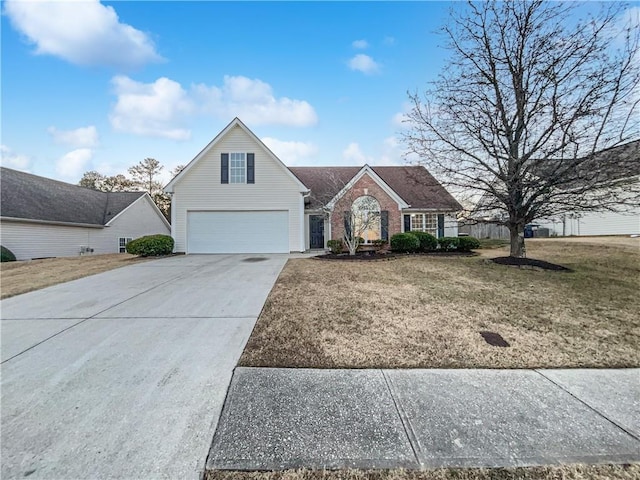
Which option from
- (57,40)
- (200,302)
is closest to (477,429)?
(200,302)

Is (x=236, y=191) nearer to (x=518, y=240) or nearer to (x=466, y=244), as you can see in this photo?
(x=466, y=244)

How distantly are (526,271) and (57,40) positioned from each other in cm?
1578

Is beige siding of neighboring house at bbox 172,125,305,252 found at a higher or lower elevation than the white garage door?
higher

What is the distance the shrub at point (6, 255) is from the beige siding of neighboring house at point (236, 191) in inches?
339

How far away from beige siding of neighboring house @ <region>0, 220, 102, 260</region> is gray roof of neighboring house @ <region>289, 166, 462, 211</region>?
15755mm

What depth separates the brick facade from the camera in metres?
15.8

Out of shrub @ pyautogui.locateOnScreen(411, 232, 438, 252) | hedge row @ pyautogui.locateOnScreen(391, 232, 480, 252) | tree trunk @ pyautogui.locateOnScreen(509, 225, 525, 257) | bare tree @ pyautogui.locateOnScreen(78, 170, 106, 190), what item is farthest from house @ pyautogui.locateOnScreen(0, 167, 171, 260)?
tree trunk @ pyautogui.locateOnScreen(509, 225, 525, 257)

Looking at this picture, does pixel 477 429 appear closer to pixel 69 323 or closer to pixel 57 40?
pixel 69 323

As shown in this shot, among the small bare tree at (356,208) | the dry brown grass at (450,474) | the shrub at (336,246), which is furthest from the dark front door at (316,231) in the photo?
the dry brown grass at (450,474)

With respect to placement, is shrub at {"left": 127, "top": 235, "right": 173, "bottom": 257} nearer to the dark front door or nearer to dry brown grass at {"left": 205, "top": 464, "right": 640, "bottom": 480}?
the dark front door

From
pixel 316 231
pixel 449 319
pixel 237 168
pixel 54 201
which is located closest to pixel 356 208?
pixel 316 231

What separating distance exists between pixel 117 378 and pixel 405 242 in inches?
501

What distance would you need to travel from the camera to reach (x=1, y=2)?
8016mm

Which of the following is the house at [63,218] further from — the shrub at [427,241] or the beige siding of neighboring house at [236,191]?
the shrub at [427,241]
